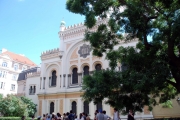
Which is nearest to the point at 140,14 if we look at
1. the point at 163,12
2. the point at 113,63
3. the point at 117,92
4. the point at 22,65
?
the point at 163,12

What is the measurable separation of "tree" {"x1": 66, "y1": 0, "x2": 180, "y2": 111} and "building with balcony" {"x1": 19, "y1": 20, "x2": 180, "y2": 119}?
12.6 metres

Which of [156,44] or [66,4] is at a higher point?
[66,4]

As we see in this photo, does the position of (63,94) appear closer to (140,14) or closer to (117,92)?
(117,92)

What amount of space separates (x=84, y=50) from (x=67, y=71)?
3659 millimetres

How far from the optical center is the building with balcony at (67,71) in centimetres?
2352

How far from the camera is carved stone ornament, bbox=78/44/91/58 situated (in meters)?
24.3

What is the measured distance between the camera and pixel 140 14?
909 centimetres

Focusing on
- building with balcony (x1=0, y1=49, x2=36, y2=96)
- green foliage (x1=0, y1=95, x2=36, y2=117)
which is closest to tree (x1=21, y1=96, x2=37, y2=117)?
green foliage (x1=0, y1=95, x2=36, y2=117)

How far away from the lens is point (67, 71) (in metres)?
25.3

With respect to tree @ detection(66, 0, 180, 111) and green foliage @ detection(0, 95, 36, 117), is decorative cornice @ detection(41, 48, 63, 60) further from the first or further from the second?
tree @ detection(66, 0, 180, 111)

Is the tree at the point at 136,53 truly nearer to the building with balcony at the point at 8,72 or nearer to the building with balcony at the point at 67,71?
the building with balcony at the point at 67,71

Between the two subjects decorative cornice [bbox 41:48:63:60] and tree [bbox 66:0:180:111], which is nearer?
tree [bbox 66:0:180:111]

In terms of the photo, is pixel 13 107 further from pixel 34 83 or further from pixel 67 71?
pixel 67 71

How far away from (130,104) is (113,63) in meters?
2.28
